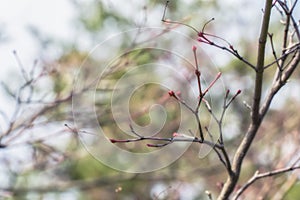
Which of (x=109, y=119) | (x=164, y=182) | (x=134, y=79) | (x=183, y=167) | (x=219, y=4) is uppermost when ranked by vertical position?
(x=219, y=4)

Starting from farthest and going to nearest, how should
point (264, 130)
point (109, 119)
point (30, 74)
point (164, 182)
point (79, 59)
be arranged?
point (264, 130)
point (164, 182)
point (79, 59)
point (109, 119)
point (30, 74)

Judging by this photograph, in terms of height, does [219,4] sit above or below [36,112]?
above

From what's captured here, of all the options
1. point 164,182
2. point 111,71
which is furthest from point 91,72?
point 164,182

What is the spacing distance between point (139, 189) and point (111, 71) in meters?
3.10

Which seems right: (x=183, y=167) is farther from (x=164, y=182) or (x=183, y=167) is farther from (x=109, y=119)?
(x=109, y=119)

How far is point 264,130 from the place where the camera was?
5492 mm

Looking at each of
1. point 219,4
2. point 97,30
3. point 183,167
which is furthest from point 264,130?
point 97,30

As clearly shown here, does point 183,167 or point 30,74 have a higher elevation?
point 183,167

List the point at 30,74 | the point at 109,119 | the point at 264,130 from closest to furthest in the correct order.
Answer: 1. the point at 30,74
2. the point at 109,119
3. the point at 264,130

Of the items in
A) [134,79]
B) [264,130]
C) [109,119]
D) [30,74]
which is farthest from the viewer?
[264,130]

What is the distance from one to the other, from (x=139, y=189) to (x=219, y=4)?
1878mm

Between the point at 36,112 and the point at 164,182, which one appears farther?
the point at 164,182

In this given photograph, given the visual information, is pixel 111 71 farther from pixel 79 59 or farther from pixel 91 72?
pixel 79 59

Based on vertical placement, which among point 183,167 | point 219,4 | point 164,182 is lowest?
point 164,182
